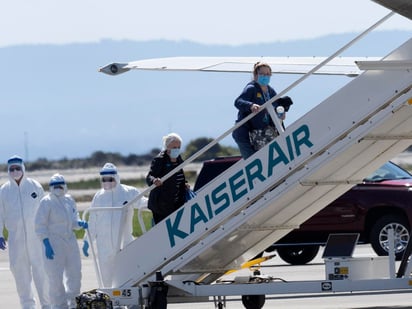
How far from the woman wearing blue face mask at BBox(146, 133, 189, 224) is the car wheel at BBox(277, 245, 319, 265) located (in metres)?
7.81

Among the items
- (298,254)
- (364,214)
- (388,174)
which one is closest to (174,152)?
(364,214)

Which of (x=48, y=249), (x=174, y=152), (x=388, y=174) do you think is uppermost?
(x=388, y=174)

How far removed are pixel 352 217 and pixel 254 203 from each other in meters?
8.26

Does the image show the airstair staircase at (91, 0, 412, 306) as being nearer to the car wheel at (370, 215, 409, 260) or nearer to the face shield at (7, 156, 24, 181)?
the face shield at (7, 156, 24, 181)

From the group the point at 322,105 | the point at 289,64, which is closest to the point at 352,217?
the point at 289,64

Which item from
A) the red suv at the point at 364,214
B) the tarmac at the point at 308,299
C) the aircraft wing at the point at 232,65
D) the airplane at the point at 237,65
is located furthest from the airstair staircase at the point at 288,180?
the red suv at the point at 364,214

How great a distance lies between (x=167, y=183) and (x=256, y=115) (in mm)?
1314

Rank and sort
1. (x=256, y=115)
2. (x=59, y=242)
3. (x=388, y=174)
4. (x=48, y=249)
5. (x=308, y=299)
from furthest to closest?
(x=388, y=174) → (x=308, y=299) → (x=59, y=242) → (x=48, y=249) → (x=256, y=115)

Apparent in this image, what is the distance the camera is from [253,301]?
16.5m

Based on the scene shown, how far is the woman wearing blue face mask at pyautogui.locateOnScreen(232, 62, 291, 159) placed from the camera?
49.4ft

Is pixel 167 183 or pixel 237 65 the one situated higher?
pixel 237 65

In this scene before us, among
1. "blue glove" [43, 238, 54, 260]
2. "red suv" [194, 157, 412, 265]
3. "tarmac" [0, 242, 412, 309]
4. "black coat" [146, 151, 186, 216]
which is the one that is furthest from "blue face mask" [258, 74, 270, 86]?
"red suv" [194, 157, 412, 265]

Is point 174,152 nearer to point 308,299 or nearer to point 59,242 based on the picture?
point 59,242

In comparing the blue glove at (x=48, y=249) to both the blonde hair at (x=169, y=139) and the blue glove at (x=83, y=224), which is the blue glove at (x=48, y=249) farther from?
the blonde hair at (x=169, y=139)
